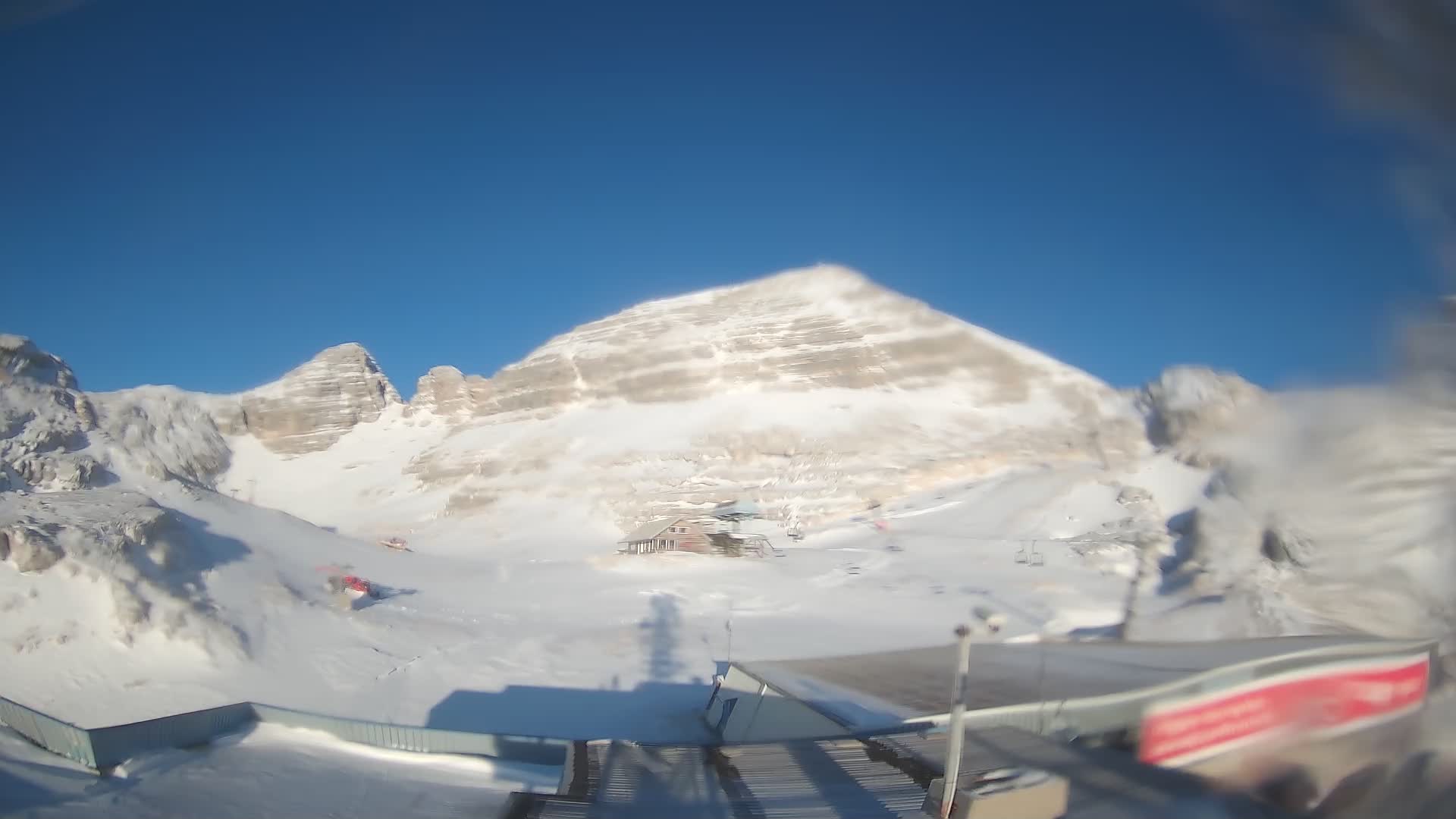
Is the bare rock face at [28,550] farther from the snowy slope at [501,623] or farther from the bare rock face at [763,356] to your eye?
the bare rock face at [763,356]

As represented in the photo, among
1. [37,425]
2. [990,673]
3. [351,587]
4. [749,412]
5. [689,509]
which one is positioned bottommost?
[351,587]

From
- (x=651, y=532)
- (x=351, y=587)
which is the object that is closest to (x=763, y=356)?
(x=651, y=532)

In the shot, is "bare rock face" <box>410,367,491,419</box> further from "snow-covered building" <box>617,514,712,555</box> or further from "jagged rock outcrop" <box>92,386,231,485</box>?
"snow-covered building" <box>617,514,712,555</box>

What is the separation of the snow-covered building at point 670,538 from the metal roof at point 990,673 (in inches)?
802

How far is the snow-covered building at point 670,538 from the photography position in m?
31.7

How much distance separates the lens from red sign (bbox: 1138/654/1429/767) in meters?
1.58

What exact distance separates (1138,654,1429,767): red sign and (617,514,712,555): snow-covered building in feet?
90.6

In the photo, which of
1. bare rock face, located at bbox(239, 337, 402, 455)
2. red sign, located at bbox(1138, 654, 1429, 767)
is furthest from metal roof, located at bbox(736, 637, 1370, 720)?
bare rock face, located at bbox(239, 337, 402, 455)

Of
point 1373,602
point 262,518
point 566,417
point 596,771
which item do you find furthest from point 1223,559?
point 566,417

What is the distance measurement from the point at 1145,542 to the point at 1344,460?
1219 inches

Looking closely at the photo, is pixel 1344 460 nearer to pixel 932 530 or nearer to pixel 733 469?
pixel 932 530

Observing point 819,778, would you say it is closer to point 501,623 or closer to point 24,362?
point 501,623

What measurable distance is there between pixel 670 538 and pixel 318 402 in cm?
8989

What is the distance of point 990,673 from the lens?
8484 mm
